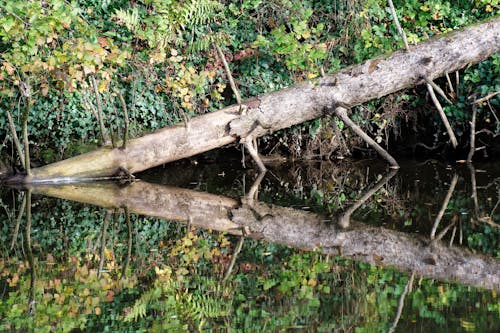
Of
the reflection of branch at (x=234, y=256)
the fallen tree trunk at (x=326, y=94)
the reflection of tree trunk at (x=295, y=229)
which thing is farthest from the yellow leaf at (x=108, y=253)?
the fallen tree trunk at (x=326, y=94)

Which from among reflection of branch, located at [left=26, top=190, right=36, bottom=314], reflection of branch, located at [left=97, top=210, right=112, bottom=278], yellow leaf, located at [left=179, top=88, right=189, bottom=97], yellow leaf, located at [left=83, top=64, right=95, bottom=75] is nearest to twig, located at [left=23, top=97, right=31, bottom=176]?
reflection of branch, located at [left=26, top=190, right=36, bottom=314]

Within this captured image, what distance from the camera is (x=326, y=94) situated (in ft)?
35.4

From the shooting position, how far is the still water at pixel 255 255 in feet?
16.4

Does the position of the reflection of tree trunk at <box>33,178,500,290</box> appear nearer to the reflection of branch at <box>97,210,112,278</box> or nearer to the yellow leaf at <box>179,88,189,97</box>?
the reflection of branch at <box>97,210,112,278</box>

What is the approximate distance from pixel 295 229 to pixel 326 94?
11.5 feet

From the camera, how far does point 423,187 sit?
10.1 metres

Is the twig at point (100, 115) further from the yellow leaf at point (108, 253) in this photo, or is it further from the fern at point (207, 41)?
the yellow leaf at point (108, 253)

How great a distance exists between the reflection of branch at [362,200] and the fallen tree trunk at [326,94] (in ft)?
3.87

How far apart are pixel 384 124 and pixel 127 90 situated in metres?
4.13

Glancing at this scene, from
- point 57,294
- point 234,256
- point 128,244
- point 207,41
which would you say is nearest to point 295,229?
point 234,256

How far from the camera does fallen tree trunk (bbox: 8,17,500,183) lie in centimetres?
1051

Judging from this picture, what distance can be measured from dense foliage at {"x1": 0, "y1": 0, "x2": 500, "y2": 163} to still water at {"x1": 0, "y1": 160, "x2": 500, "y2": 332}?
1451mm

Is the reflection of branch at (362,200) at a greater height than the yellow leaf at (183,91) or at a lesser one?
lesser

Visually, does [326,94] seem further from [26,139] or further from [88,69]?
[26,139]
